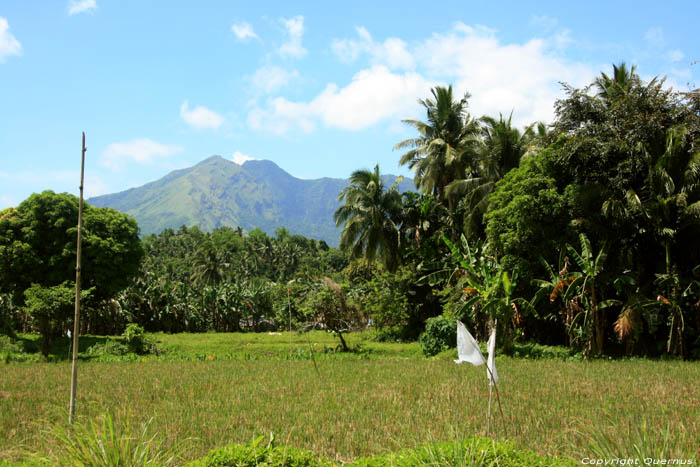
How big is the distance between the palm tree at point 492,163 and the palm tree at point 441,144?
171 cm

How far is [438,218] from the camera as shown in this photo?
92.0ft

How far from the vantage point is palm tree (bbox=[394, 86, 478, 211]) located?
26.0 metres

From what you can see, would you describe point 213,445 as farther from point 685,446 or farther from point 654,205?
point 654,205

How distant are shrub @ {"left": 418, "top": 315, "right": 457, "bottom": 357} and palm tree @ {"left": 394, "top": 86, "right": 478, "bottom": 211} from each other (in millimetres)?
7640

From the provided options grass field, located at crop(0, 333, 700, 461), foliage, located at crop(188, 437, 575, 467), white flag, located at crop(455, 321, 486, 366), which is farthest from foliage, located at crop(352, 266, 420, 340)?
foliage, located at crop(188, 437, 575, 467)

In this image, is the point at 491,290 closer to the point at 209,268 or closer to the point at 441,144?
the point at 441,144

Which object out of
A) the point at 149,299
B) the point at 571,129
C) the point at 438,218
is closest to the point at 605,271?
the point at 571,129

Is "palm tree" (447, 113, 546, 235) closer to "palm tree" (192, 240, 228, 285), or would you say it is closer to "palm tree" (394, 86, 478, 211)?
"palm tree" (394, 86, 478, 211)

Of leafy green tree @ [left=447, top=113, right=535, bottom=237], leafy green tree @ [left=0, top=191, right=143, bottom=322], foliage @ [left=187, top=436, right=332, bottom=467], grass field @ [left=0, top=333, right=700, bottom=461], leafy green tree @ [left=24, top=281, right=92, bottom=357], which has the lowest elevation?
grass field @ [left=0, top=333, right=700, bottom=461]

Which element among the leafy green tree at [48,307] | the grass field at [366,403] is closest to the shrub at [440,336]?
the grass field at [366,403]

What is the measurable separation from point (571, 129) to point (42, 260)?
2327cm

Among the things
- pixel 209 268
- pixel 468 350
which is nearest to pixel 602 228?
pixel 468 350

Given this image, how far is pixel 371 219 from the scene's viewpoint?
28.6 meters

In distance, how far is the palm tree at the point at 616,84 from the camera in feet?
58.0
